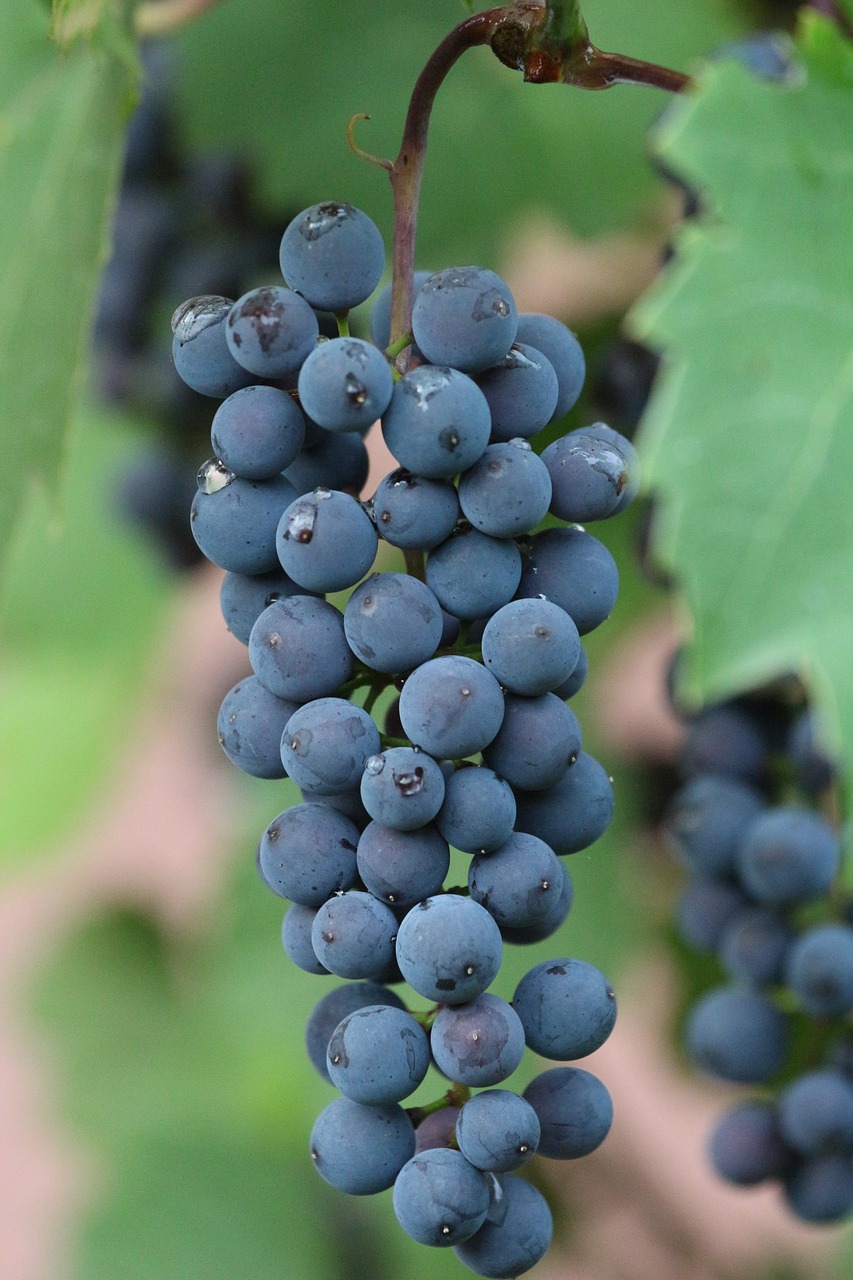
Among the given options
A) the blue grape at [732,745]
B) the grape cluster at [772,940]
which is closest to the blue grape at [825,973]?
the grape cluster at [772,940]

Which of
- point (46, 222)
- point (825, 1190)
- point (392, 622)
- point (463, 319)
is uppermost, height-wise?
point (46, 222)

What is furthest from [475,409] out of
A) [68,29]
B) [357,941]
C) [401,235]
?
[68,29]

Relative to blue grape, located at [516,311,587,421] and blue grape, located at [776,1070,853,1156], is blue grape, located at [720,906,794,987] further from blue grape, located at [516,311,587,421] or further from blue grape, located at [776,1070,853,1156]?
blue grape, located at [516,311,587,421]

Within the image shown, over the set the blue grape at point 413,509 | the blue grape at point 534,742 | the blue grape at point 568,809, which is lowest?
the blue grape at point 568,809

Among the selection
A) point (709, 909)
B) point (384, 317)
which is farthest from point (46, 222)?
point (709, 909)

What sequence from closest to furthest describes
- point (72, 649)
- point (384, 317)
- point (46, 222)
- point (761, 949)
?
point (384, 317) < point (46, 222) < point (761, 949) < point (72, 649)

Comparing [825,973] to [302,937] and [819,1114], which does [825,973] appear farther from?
[302,937]

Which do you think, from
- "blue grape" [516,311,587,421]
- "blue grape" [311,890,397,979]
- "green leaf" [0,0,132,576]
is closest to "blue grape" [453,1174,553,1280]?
"blue grape" [311,890,397,979]

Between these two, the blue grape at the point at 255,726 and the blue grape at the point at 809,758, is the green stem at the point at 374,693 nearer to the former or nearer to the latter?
the blue grape at the point at 255,726
